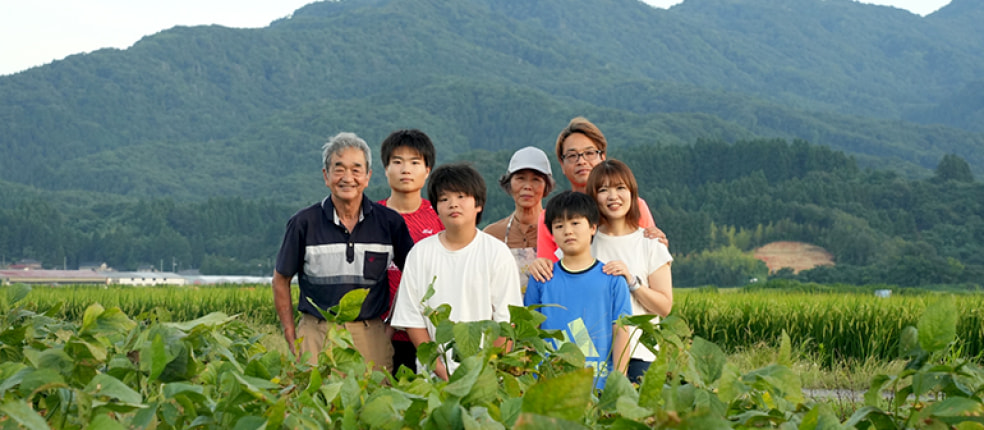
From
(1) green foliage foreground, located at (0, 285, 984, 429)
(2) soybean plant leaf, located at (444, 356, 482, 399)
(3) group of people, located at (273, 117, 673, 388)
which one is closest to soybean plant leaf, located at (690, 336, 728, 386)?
(1) green foliage foreground, located at (0, 285, 984, 429)

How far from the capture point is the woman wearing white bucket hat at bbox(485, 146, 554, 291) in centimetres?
446

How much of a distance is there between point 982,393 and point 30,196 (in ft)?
491

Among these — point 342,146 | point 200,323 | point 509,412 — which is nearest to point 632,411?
point 509,412

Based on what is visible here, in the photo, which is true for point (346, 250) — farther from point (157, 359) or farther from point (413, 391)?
point (157, 359)

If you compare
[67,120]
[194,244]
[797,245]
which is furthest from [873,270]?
[67,120]

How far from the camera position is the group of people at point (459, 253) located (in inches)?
138

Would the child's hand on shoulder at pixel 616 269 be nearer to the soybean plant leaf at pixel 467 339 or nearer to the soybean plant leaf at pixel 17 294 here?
the soybean plant leaf at pixel 17 294

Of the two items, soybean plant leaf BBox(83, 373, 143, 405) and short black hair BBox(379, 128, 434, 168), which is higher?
short black hair BBox(379, 128, 434, 168)

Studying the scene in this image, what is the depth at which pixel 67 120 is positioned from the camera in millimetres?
172375

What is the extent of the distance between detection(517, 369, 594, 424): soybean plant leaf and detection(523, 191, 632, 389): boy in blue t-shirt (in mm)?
2557

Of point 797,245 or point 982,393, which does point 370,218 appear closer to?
point 982,393

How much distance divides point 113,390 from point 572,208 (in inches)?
108

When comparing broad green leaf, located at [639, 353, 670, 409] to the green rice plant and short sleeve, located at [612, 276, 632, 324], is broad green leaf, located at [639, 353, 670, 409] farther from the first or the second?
the green rice plant

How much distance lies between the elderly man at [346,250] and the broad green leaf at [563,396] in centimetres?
311
